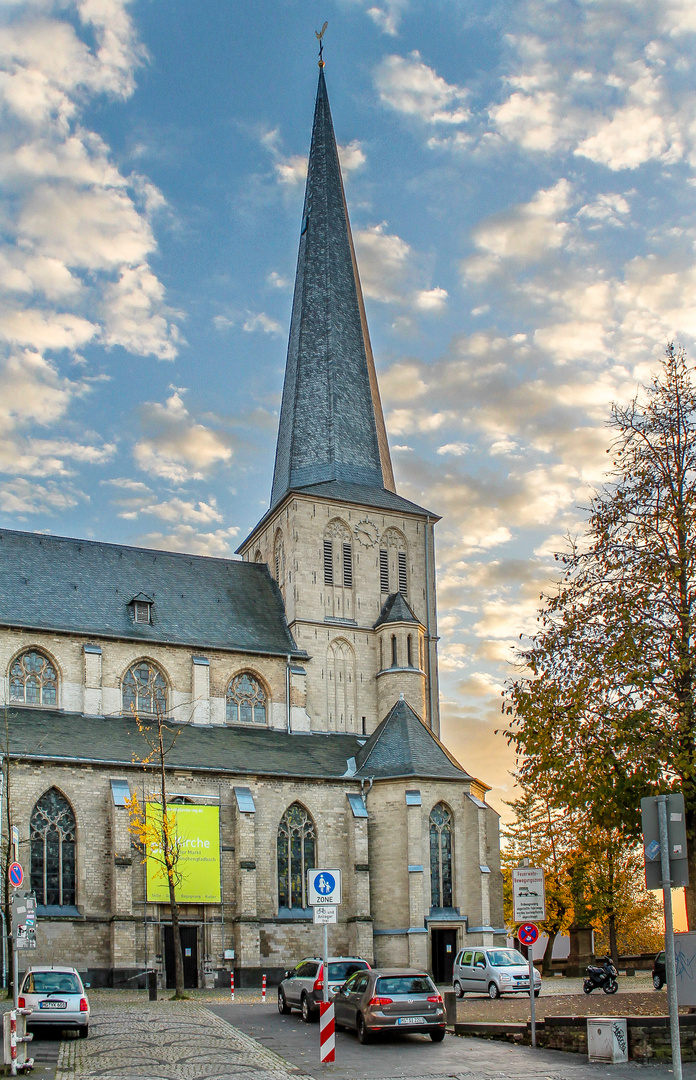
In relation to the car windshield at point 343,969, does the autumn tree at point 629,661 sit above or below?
above

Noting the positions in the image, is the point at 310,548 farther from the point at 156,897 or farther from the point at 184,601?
the point at 156,897

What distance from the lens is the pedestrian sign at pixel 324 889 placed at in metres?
16.6

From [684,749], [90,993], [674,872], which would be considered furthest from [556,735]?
[90,993]

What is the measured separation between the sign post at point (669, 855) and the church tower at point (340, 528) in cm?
3258

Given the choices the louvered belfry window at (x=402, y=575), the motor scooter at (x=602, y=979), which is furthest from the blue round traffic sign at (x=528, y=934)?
the louvered belfry window at (x=402, y=575)

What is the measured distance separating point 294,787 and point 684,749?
22.4 meters

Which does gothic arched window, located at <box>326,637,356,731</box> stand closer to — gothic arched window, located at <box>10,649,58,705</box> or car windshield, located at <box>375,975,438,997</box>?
gothic arched window, located at <box>10,649,58,705</box>

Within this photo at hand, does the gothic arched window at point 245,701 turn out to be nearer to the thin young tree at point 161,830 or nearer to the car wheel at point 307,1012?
the thin young tree at point 161,830

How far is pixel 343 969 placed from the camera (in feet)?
75.9

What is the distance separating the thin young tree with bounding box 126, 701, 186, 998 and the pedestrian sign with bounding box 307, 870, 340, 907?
13715 mm

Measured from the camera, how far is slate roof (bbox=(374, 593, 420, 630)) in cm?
4481

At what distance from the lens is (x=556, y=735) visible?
19875mm

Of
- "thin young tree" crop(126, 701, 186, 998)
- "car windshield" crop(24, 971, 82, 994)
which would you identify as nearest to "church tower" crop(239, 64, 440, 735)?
"thin young tree" crop(126, 701, 186, 998)

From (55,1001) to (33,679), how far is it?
20891 mm
